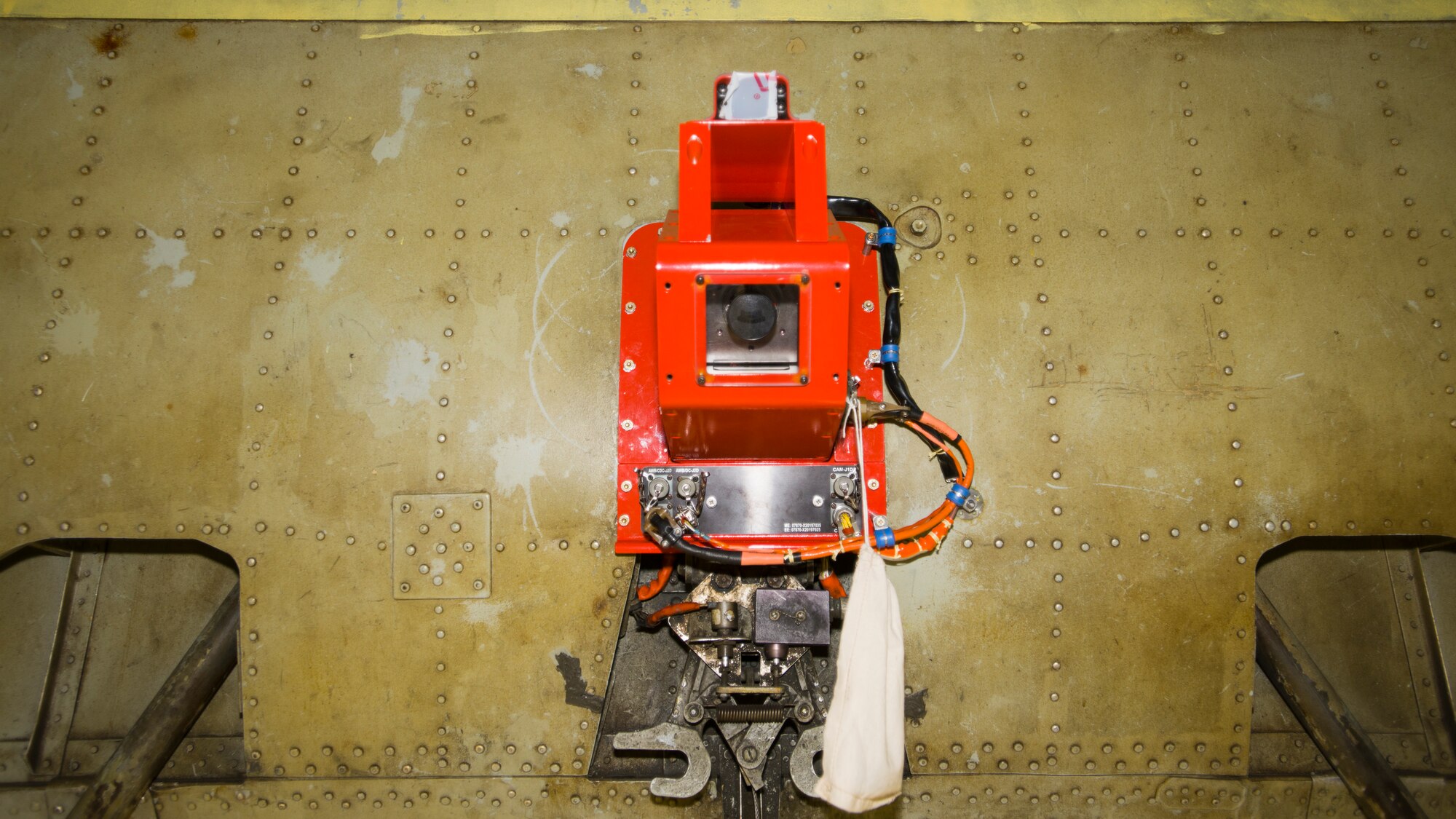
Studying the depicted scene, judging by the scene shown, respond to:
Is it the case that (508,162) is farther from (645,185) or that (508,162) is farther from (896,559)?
(896,559)

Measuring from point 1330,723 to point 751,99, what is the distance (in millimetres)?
2421

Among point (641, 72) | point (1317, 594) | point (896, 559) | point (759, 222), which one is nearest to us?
point (759, 222)

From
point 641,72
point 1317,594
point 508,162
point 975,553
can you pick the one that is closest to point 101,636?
point 508,162

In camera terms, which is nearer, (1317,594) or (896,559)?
(896,559)

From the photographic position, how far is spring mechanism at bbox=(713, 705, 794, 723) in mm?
2092

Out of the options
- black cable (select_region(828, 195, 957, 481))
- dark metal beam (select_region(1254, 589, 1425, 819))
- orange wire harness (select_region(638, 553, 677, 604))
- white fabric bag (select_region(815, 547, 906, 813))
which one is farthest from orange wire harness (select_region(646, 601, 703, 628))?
dark metal beam (select_region(1254, 589, 1425, 819))

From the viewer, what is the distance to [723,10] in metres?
2.36

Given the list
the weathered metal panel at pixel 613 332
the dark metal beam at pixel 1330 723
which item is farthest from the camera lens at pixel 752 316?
the dark metal beam at pixel 1330 723

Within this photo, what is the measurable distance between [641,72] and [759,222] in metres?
0.84

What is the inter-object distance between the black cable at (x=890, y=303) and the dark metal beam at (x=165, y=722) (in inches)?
84.6

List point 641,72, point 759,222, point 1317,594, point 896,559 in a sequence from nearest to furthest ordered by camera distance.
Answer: point 759,222 → point 896,559 → point 641,72 → point 1317,594

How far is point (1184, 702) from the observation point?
7.27ft

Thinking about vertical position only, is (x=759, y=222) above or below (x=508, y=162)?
below

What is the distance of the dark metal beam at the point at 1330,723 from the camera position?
86.7 inches
